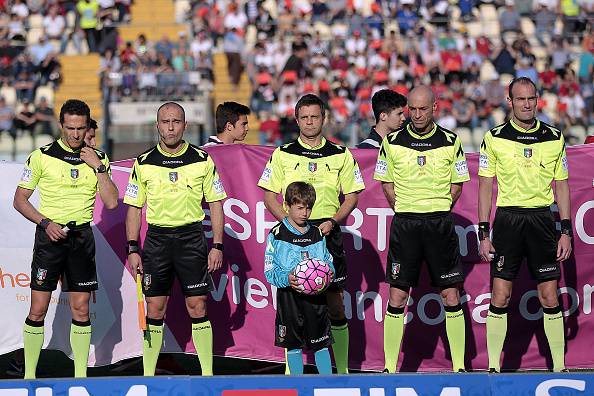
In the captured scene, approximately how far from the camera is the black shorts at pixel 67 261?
301 inches

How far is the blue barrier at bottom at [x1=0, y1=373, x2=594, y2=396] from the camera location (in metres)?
5.40

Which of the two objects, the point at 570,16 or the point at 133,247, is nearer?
the point at 133,247

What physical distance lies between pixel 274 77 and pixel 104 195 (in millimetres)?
13581

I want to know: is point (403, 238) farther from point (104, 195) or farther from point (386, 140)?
point (104, 195)

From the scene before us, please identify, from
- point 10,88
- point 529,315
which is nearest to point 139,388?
point 529,315

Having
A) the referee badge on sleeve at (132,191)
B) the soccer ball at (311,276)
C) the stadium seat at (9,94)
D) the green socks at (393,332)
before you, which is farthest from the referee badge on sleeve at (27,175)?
the stadium seat at (9,94)

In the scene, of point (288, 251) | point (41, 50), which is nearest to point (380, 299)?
point (288, 251)

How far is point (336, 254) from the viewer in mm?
7691

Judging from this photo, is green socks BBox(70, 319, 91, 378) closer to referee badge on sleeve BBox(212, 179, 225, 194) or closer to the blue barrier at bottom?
referee badge on sleeve BBox(212, 179, 225, 194)

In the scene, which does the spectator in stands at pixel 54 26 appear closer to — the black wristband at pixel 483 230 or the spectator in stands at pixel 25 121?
the spectator in stands at pixel 25 121

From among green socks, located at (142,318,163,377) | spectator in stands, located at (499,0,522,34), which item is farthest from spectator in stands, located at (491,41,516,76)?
green socks, located at (142,318,163,377)

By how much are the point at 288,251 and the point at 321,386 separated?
6.31 feet

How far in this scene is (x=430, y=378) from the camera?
544 centimetres

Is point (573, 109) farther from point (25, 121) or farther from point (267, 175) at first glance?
point (267, 175)
